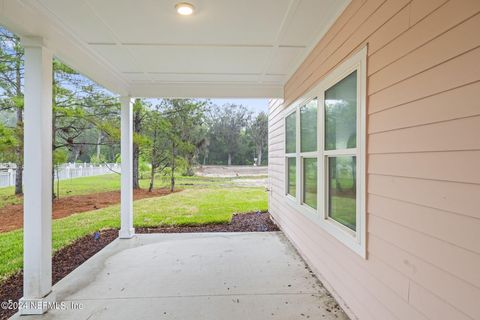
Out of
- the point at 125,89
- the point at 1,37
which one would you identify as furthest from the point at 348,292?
the point at 1,37

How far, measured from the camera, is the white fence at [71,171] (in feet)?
29.7

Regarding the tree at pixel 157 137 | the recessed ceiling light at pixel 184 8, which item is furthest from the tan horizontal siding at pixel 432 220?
the tree at pixel 157 137

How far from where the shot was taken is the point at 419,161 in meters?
1.56

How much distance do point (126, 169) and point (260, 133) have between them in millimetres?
21681

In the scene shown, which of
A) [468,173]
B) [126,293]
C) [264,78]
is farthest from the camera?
[264,78]

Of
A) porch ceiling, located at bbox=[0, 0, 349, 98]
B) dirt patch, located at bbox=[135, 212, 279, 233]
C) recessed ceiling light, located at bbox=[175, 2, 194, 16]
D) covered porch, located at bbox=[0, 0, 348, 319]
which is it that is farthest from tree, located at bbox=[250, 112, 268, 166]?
→ recessed ceiling light, located at bbox=[175, 2, 194, 16]

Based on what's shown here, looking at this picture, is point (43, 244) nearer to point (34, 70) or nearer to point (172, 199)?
point (34, 70)

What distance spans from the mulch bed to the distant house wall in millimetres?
→ 3207

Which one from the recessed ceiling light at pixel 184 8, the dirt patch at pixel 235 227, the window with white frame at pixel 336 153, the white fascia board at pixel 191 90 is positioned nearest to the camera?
the window with white frame at pixel 336 153

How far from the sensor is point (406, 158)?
5.51ft

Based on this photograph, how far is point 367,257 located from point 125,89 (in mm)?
4498

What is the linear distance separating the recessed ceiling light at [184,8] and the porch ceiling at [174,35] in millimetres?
48

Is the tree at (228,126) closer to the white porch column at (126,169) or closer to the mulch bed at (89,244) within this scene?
the mulch bed at (89,244)

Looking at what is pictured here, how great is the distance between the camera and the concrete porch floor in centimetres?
262
